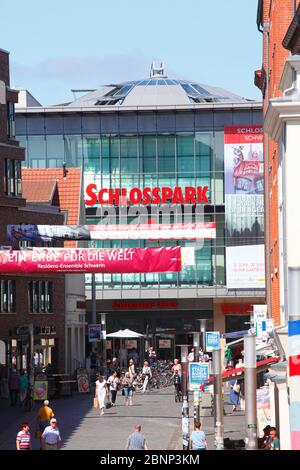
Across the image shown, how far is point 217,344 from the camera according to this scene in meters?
42.8

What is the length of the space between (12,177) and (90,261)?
42.0 feet

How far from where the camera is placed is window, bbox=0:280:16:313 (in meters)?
67.6

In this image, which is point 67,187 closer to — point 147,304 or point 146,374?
Answer: point 147,304

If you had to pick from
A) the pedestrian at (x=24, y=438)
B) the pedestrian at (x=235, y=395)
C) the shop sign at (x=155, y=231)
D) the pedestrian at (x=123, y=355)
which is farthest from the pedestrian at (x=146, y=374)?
the pedestrian at (x=24, y=438)

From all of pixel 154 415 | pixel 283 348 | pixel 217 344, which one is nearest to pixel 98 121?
pixel 154 415

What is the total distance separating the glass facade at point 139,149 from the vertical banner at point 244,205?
107 inches

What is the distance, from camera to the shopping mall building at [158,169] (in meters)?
98.8

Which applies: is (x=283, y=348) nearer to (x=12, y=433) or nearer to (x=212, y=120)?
(x=12, y=433)

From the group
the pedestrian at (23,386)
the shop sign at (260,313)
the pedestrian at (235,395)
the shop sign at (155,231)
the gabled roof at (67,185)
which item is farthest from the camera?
the shop sign at (155,231)

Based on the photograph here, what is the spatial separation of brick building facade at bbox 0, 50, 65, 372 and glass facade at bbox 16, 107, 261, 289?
25409 mm

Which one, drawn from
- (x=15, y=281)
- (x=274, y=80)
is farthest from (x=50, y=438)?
(x=15, y=281)

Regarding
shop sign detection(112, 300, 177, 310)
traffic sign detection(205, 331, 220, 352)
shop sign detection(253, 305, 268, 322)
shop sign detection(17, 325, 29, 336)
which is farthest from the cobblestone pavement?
shop sign detection(112, 300, 177, 310)

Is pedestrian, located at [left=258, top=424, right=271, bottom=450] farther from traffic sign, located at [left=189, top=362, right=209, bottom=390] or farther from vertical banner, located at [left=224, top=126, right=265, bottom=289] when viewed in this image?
vertical banner, located at [left=224, top=126, right=265, bottom=289]

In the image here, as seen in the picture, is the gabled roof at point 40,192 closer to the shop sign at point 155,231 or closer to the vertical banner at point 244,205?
the vertical banner at point 244,205
